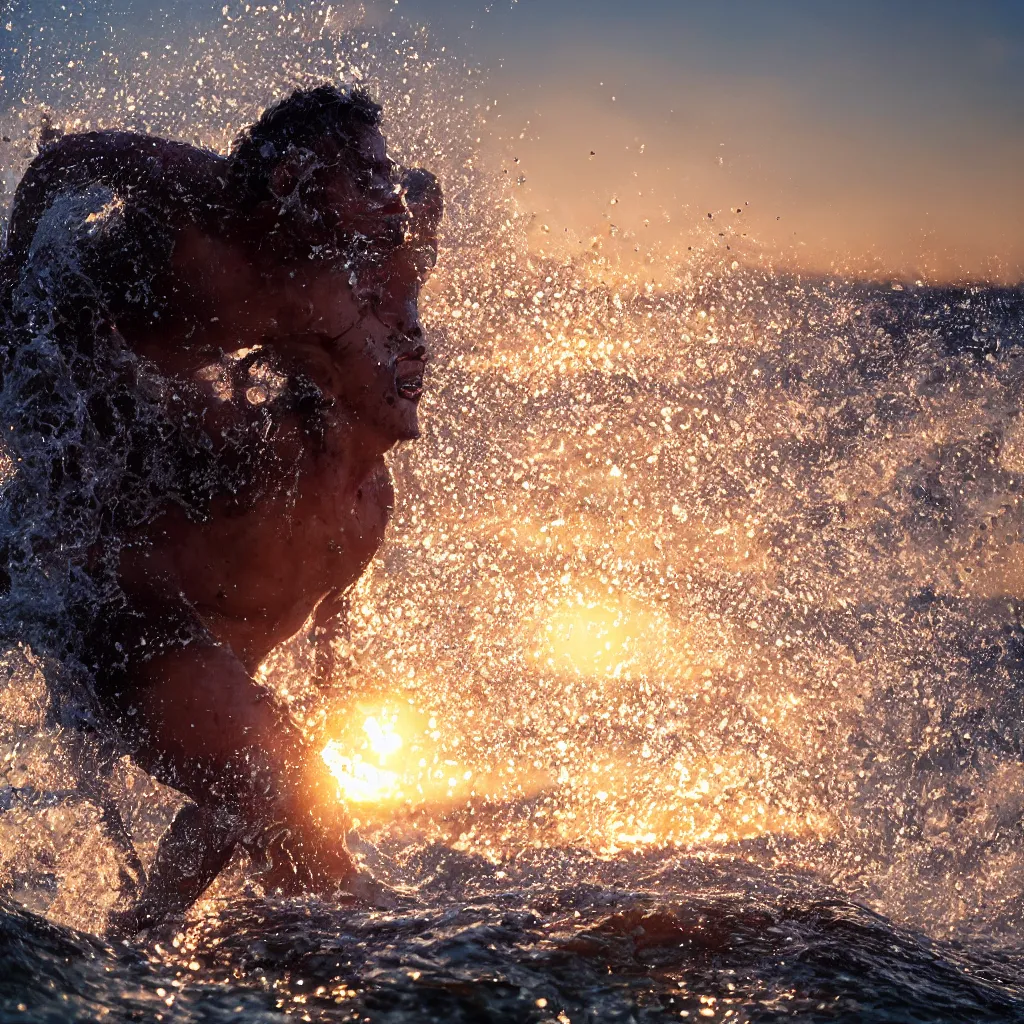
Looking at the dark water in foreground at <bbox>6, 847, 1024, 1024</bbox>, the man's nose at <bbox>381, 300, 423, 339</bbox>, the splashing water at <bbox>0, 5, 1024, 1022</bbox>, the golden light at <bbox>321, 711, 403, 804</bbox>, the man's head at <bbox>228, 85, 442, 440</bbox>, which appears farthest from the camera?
the golden light at <bbox>321, 711, 403, 804</bbox>

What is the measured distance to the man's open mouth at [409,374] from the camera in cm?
288

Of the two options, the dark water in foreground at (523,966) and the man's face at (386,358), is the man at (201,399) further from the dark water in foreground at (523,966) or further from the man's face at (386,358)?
the dark water in foreground at (523,966)

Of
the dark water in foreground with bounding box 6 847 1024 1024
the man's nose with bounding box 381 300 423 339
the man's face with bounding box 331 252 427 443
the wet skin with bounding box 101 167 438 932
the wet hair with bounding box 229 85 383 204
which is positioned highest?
the wet hair with bounding box 229 85 383 204

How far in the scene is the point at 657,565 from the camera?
4.61 meters

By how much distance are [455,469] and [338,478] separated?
1.47 meters

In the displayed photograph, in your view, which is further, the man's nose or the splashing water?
the splashing water

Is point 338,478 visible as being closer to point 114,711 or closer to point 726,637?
point 114,711

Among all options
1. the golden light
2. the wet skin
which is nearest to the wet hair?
the wet skin

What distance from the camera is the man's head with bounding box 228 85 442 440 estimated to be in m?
2.61

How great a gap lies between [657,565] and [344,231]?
230cm

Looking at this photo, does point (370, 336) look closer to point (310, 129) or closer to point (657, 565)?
point (310, 129)

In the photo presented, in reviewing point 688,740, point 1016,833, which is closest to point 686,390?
point 688,740

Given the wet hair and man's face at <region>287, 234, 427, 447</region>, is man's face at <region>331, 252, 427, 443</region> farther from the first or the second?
the wet hair

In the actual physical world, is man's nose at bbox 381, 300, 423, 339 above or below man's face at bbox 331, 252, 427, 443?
above
